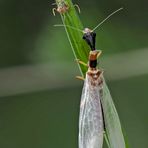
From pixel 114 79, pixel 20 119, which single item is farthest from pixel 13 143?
pixel 114 79

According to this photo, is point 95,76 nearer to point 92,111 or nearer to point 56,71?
point 92,111

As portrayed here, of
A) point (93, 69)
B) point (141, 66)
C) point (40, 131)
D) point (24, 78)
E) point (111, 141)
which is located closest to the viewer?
point (111, 141)

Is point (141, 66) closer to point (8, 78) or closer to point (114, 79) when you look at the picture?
point (114, 79)

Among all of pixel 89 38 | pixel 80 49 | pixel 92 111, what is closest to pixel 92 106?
pixel 92 111

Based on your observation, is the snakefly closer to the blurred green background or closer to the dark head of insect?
the dark head of insect

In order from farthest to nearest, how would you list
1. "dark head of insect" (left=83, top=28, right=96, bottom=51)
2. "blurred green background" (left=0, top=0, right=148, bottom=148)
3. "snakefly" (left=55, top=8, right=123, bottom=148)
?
"blurred green background" (left=0, top=0, right=148, bottom=148) < "snakefly" (left=55, top=8, right=123, bottom=148) < "dark head of insect" (left=83, top=28, right=96, bottom=51)

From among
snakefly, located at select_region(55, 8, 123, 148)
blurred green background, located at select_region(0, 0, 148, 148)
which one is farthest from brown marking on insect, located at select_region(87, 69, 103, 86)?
blurred green background, located at select_region(0, 0, 148, 148)

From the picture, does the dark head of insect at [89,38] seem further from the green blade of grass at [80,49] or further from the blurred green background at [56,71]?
the blurred green background at [56,71]
